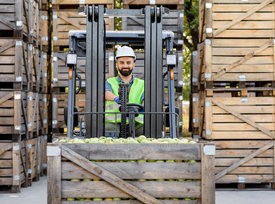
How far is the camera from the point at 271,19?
704cm

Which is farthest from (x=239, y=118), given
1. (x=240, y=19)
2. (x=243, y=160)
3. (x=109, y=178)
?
(x=109, y=178)

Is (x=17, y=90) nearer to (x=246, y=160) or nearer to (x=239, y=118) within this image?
(x=239, y=118)

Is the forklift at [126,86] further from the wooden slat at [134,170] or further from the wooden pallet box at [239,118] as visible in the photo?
the wooden pallet box at [239,118]

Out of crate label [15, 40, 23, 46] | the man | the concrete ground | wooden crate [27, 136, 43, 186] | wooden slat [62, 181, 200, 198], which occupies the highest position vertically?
crate label [15, 40, 23, 46]

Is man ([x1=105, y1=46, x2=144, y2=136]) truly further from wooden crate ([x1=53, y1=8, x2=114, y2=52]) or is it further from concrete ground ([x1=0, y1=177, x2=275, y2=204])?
wooden crate ([x1=53, y1=8, x2=114, y2=52])

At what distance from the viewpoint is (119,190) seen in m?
2.71

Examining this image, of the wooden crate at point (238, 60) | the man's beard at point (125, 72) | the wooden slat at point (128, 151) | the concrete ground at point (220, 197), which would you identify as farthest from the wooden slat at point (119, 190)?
the wooden crate at point (238, 60)

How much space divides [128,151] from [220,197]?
4.26 meters

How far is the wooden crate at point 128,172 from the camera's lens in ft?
8.84

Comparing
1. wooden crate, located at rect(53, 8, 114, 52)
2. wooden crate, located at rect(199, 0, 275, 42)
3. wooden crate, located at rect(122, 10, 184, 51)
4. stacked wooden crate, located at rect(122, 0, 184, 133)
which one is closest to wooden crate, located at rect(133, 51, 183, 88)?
stacked wooden crate, located at rect(122, 0, 184, 133)

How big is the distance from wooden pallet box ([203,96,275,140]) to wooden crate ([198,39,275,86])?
439mm

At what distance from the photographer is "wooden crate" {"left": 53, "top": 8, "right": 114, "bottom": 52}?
25.0ft

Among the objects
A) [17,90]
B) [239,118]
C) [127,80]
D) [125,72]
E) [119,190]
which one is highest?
[125,72]

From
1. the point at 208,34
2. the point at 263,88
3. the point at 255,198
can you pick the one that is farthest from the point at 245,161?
the point at 208,34
